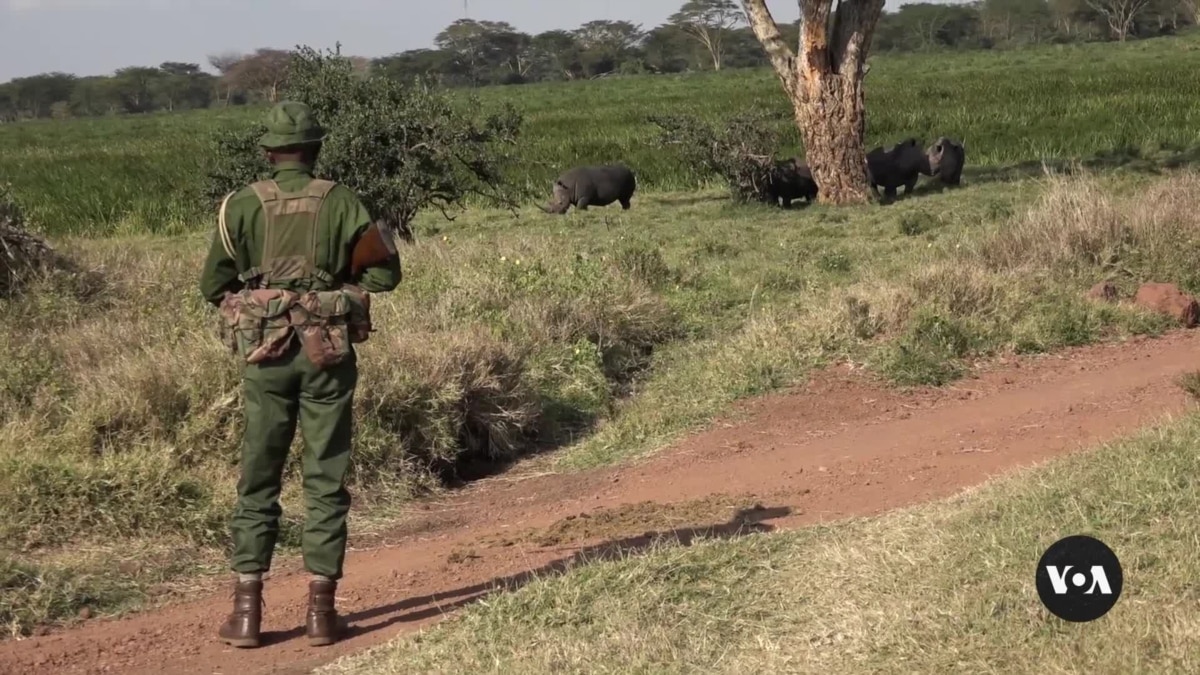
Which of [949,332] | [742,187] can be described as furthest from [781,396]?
[742,187]

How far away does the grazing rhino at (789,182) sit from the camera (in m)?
17.4

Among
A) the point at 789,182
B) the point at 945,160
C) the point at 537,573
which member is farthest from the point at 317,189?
the point at 945,160

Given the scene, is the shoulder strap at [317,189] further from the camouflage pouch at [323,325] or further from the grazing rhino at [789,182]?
the grazing rhino at [789,182]

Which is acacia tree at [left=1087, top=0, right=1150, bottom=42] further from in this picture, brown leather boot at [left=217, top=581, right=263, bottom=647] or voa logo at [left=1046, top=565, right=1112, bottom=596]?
voa logo at [left=1046, top=565, right=1112, bottom=596]

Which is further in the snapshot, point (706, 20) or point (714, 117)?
point (706, 20)

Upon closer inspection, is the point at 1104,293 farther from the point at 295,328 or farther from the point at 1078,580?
the point at 295,328

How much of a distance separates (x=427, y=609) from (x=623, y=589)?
91 cm

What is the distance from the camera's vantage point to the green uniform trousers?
16.6 ft

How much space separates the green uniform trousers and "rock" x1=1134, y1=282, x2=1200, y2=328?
6.70m

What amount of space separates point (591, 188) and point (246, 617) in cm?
1320

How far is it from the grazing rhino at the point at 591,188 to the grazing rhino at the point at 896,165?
3.06 metres

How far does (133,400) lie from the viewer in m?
7.34

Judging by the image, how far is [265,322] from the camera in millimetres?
4969

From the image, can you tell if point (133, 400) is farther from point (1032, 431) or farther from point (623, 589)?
point (1032, 431)
